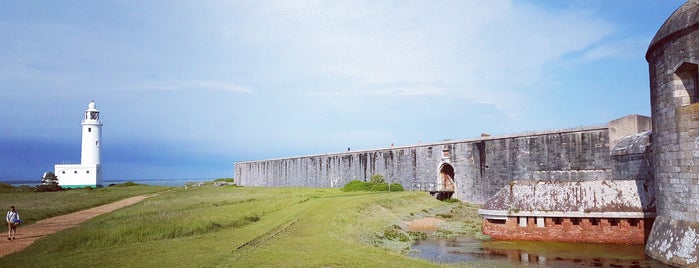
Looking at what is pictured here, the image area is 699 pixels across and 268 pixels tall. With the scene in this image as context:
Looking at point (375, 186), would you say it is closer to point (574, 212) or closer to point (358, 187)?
point (358, 187)

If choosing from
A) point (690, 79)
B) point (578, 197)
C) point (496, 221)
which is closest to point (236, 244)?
point (496, 221)

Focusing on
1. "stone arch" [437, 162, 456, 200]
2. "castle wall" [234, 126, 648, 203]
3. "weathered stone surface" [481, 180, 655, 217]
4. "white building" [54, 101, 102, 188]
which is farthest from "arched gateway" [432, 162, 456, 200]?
"white building" [54, 101, 102, 188]

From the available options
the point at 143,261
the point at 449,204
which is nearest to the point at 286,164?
the point at 449,204

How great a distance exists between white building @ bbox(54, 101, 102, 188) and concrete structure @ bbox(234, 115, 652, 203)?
134ft

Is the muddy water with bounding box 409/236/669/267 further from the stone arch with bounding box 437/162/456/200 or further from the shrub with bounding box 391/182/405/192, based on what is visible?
the shrub with bounding box 391/182/405/192

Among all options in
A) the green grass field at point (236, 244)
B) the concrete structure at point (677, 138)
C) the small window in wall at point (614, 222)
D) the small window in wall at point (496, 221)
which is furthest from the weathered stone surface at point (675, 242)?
the green grass field at point (236, 244)

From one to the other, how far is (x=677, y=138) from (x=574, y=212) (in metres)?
4.95

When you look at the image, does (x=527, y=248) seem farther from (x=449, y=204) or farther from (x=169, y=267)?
(x=449, y=204)

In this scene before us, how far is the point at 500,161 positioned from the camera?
3189cm

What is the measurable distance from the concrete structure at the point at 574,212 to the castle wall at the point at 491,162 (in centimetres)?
343

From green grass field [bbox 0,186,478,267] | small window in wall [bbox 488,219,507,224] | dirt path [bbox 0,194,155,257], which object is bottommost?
dirt path [bbox 0,194,155,257]

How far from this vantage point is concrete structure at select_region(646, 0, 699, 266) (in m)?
13.5

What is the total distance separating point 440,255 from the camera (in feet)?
53.9

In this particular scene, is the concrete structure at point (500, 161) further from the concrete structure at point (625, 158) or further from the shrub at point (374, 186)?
the shrub at point (374, 186)
